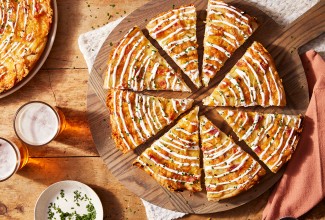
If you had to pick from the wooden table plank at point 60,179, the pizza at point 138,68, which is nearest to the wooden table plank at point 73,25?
the pizza at point 138,68

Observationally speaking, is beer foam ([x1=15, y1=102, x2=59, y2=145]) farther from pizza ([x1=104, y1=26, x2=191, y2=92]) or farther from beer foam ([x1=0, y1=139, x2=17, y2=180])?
pizza ([x1=104, y1=26, x2=191, y2=92])

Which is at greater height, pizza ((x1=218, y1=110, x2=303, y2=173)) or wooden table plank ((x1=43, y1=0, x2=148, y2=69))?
wooden table plank ((x1=43, y1=0, x2=148, y2=69))

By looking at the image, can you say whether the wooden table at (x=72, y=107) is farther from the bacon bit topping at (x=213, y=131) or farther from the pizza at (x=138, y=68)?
the bacon bit topping at (x=213, y=131)

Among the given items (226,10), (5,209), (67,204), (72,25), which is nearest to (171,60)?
(226,10)

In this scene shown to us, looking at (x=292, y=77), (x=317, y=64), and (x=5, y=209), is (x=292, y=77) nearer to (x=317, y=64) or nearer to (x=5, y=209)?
(x=317, y=64)

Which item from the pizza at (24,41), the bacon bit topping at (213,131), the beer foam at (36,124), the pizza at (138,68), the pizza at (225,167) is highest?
the pizza at (24,41)

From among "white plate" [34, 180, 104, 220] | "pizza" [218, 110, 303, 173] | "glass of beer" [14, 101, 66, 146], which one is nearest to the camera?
"pizza" [218, 110, 303, 173]

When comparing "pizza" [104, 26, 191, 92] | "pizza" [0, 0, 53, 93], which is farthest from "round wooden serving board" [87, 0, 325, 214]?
"pizza" [0, 0, 53, 93]

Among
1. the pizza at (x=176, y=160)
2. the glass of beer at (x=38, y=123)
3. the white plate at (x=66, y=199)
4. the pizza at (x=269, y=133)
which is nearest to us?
the pizza at (x=269, y=133)
